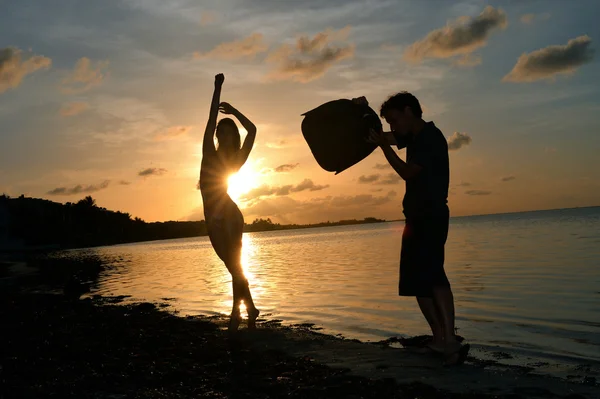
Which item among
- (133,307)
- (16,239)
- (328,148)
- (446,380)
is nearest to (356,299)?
(133,307)

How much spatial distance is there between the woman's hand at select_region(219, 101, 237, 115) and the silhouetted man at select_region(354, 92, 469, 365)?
7.22ft

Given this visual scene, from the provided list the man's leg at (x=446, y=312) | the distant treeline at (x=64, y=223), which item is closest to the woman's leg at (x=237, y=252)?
the man's leg at (x=446, y=312)

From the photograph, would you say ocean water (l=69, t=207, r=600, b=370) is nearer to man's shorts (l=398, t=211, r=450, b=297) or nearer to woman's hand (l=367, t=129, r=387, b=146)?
man's shorts (l=398, t=211, r=450, b=297)

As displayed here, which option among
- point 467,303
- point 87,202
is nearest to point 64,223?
point 87,202

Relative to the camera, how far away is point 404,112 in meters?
5.34

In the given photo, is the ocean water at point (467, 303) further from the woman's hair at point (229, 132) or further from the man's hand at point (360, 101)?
the man's hand at point (360, 101)

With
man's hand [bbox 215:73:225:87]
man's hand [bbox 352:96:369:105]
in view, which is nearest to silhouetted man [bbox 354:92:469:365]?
man's hand [bbox 352:96:369:105]

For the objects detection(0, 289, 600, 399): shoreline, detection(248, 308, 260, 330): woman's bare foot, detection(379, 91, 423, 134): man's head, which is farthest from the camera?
detection(248, 308, 260, 330): woman's bare foot

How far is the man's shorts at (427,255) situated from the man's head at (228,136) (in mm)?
2544

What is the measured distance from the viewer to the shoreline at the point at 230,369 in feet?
13.9

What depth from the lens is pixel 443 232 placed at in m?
5.12

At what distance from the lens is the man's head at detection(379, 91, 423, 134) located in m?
5.34

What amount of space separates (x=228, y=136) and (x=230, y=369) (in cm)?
286

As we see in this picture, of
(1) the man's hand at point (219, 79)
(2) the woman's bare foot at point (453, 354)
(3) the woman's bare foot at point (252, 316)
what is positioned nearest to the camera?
(2) the woman's bare foot at point (453, 354)
